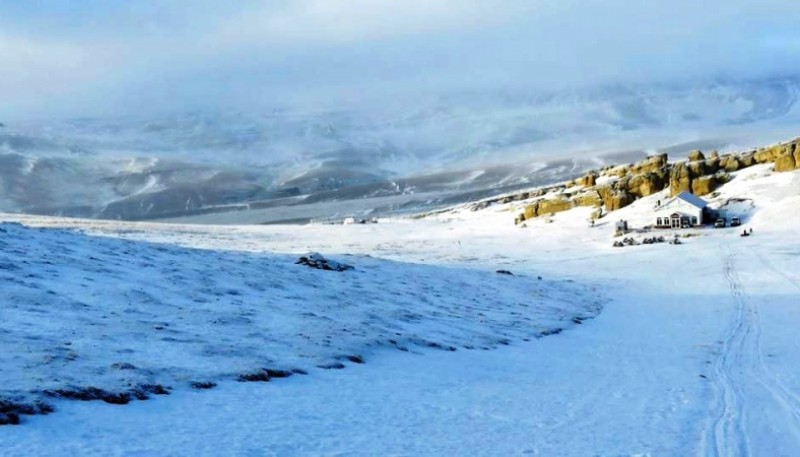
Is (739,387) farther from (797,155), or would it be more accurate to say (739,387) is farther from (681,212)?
(797,155)

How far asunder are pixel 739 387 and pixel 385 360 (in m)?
7.21

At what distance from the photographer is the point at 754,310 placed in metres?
26.2

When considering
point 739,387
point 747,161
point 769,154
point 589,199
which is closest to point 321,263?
point 739,387

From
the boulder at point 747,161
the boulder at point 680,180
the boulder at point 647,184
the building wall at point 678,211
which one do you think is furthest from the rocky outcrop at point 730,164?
the building wall at point 678,211

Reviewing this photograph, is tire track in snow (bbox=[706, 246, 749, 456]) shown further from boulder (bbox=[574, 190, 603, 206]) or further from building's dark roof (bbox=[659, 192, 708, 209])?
boulder (bbox=[574, 190, 603, 206])

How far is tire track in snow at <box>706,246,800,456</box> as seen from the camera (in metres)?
10.3

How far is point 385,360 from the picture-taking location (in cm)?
1462

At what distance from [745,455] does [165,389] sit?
27.8 feet

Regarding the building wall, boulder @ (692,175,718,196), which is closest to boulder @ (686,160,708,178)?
boulder @ (692,175,718,196)

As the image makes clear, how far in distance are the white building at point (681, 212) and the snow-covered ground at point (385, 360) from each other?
4392 centimetres

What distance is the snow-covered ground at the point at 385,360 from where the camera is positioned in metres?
9.23

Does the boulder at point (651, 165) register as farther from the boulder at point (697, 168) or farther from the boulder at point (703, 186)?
the boulder at point (703, 186)

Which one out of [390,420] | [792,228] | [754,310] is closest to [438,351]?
[390,420]

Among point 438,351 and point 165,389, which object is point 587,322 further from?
point 165,389
